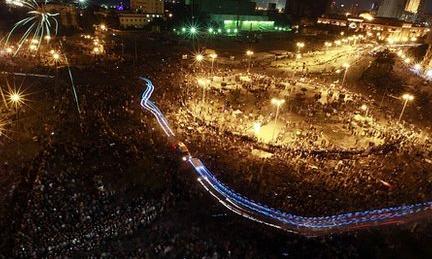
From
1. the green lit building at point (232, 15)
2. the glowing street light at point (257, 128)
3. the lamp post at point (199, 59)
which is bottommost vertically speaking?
the glowing street light at point (257, 128)

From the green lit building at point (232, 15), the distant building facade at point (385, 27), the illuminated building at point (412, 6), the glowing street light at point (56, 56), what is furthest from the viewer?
the illuminated building at point (412, 6)

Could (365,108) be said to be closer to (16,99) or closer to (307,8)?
(16,99)

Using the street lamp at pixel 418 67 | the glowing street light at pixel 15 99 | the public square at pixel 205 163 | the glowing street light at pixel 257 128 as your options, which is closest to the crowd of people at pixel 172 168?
the public square at pixel 205 163

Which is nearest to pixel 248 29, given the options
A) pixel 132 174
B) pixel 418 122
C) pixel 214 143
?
pixel 418 122

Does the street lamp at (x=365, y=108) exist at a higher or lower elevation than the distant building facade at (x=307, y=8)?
lower

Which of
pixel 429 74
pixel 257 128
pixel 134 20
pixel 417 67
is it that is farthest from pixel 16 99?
pixel 417 67

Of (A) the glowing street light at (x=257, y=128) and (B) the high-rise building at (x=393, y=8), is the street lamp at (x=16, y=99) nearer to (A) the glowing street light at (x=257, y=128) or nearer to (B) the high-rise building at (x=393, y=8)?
(A) the glowing street light at (x=257, y=128)

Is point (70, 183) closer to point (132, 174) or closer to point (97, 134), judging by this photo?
point (132, 174)

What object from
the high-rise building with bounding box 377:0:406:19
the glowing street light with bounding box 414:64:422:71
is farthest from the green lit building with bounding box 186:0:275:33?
the high-rise building with bounding box 377:0:406:19
